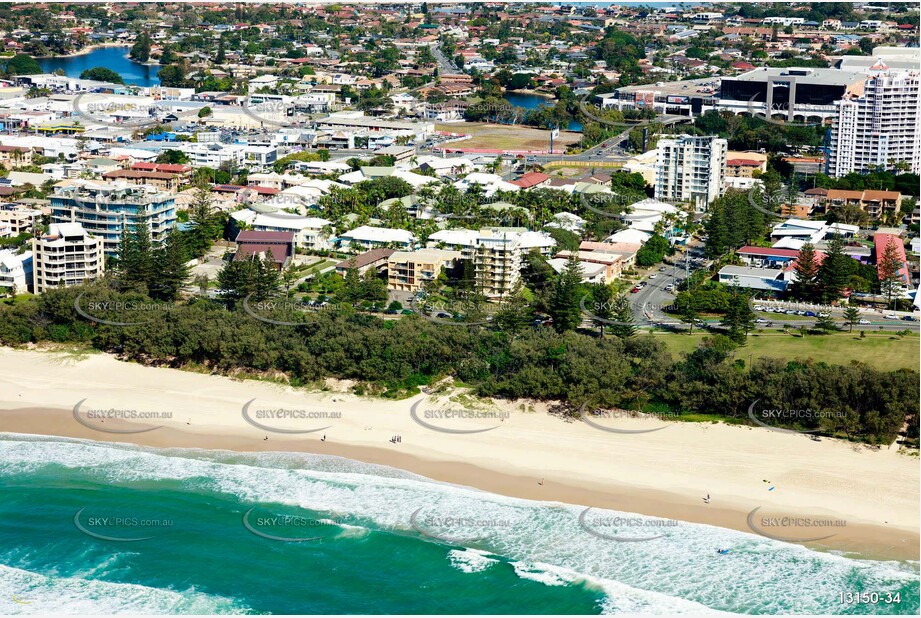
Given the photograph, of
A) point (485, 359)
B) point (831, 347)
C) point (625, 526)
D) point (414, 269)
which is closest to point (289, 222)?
point (414, 269)

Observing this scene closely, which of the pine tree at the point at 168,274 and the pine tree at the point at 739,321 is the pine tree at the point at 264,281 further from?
the pine tree at the point at 739,321

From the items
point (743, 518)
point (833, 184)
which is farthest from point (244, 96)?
point (743, 518)

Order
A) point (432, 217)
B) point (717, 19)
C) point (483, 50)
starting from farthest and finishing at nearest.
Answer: point (717, 19) → point (483, 50) → point (432, 217)

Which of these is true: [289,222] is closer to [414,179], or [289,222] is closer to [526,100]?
[414,179]

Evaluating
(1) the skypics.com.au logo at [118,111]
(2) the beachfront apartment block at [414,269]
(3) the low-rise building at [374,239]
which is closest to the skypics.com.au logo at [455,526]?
(2) the beachfront apartment block at [414,269]

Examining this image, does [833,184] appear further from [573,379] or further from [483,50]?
[483,50]
